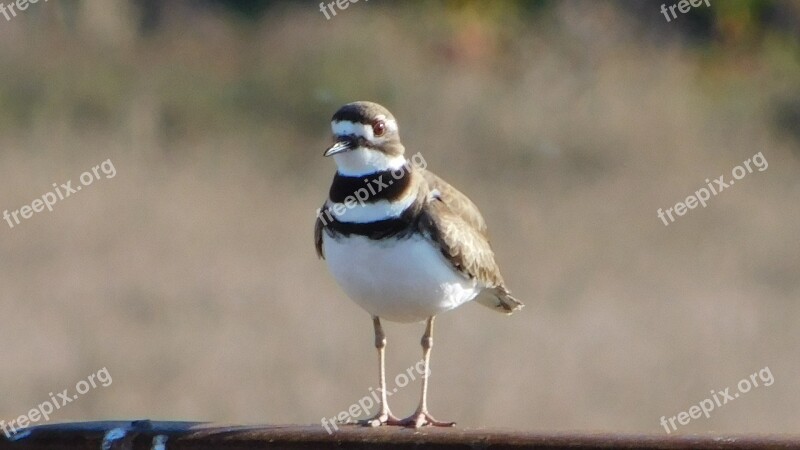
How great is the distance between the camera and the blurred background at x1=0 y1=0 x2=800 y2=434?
10719 millimetres

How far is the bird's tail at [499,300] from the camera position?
6051 millimetres

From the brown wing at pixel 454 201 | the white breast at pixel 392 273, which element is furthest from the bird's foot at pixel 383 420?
the brown wing at pixel 454 201

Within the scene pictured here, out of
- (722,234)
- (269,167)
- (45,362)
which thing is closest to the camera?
(45,362)

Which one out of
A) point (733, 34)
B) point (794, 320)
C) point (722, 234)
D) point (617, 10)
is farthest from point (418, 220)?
point (733, 34)

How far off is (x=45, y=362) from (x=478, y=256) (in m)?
6.32

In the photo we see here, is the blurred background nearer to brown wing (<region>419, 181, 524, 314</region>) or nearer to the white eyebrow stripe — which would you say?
brown wing (<region>419, 181, 524, 314</region>)

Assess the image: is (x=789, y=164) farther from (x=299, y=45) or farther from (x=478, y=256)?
(x=478, y=256)

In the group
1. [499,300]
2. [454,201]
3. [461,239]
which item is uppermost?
[454,201]

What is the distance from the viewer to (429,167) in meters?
14.9

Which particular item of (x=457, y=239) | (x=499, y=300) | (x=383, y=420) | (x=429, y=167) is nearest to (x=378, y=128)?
(x=457, y=239)

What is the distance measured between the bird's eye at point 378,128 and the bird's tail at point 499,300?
3.78 feet

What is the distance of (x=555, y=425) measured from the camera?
397 inches

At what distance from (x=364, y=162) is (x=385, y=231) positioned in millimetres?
292

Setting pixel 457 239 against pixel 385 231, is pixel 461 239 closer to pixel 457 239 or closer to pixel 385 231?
pixel 457 239
